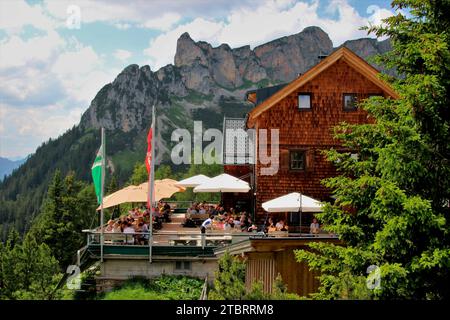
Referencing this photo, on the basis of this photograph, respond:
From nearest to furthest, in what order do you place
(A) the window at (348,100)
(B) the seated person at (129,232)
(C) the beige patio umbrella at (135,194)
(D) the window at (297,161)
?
(B) the seated person at (129,232) → (C) the beige patio umbrella at (135,194) → (A) the window at (348,100) → (D) the window at (297,161)

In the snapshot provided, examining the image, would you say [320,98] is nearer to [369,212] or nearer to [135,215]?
[135,215]

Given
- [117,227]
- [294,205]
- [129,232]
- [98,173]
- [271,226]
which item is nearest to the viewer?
[294,205]

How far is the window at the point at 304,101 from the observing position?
28.7 metres

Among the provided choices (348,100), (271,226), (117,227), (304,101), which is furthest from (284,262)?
(348,100)

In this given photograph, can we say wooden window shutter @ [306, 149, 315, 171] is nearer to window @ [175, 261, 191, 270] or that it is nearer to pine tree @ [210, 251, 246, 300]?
window @ [175, 261, 191, 270]

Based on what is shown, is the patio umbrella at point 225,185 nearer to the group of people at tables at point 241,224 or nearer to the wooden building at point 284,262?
the group of people at tables at point 241,224

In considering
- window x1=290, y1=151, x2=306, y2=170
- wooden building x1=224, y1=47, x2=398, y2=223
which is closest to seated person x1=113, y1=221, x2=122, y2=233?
wooden building x1=224, y1=47, x2=398, y2=223

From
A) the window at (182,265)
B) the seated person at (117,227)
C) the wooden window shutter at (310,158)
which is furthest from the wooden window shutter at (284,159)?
the seated person at (117,227)

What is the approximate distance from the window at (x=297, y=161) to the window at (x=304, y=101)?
216 cm

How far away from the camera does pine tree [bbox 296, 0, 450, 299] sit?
1249 cm

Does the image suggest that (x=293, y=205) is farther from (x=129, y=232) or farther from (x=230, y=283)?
(x=230, y=283)

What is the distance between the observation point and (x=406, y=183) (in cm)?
1342

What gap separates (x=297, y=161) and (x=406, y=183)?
15.4 metres
